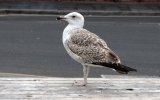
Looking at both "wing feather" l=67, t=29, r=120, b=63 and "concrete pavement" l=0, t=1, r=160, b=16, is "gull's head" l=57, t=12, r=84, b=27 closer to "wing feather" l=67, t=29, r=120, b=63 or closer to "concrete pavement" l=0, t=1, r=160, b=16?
"wing feather" l=67, t=29, r=120, b=63

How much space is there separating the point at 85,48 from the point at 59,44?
22.0 ft

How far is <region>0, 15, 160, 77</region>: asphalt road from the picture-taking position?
9.98 m

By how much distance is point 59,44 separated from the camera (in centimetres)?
1273

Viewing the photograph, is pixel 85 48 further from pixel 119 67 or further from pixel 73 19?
pixel 119 67

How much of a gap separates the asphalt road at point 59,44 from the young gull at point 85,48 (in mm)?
3288

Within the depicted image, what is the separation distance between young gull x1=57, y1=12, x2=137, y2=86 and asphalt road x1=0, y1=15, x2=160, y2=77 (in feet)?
10.8

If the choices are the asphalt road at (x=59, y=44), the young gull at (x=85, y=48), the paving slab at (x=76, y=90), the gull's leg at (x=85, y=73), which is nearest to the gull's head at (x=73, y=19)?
the young gull at (x=85, y=48)

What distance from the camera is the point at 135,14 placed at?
63.6 feet

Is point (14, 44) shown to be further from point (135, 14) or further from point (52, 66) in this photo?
point (135, 14)

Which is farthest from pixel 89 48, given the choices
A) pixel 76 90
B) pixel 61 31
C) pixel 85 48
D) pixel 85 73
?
pixel 61 31

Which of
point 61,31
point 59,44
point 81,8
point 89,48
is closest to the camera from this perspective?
point 89,48

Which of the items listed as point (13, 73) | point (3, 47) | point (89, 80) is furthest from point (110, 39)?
point (89, 80)

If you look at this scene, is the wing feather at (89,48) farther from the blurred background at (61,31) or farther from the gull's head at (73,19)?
the blurred background at (61,31)

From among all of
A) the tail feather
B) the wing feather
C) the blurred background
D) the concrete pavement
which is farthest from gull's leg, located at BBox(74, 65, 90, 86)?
the concrete pavement
